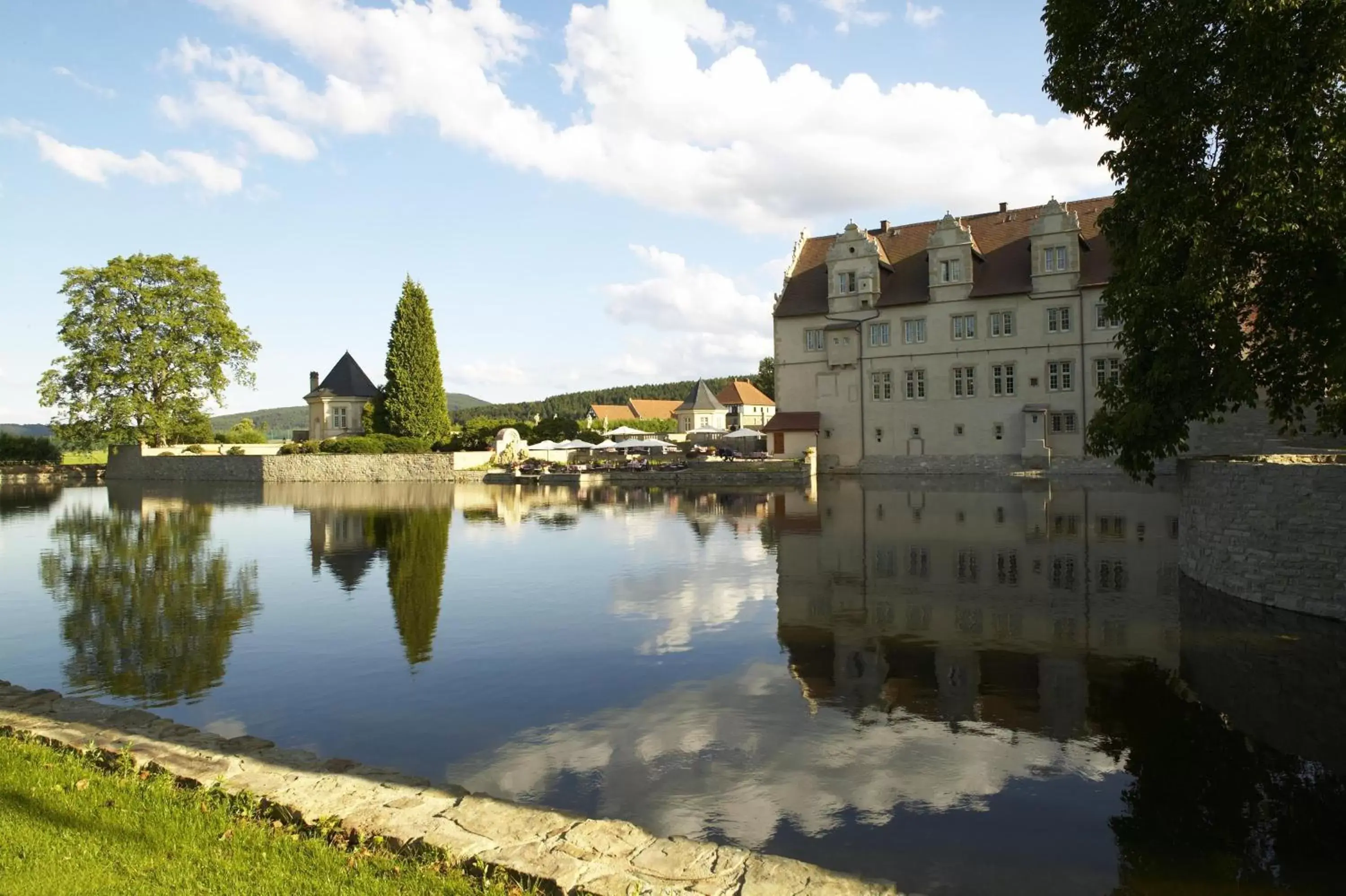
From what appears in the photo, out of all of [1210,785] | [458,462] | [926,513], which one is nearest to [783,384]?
[458,462]

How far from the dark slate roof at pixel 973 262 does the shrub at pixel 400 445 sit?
2548 centimetres

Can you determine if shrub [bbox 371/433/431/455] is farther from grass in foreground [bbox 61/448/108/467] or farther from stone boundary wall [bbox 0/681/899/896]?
stone boundary wall [bbox 0/681/899/896]

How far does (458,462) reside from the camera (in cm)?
5694

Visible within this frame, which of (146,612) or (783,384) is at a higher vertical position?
(783,384)

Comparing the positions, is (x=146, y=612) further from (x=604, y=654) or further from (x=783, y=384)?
(x=783, y=384)

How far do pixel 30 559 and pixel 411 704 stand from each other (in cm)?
1658

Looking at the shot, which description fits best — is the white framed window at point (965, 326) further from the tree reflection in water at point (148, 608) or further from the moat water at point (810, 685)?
the tree reflection in water at point (148, 608)

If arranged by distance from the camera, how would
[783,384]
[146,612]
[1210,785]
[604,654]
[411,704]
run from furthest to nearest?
1. [783,384]
2. [146,612]
3. [604,654]
4. [411,704]
5. [1210,785]

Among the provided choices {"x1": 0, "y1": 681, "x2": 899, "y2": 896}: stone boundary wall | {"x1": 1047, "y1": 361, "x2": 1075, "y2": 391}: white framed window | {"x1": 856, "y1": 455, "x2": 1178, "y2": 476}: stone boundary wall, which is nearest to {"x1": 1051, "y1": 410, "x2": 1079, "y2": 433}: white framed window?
{"x1": 1047, "y1": 361, "x2": 1075, "y2": 391}: white framed window

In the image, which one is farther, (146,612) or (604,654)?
(146,612)

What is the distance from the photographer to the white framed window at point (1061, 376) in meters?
45.8

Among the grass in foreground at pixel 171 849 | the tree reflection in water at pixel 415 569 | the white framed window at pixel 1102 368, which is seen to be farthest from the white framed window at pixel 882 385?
the grass in foreground at pixel 171 849

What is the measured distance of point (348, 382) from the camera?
74750mm

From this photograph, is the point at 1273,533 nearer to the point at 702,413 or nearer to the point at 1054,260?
the point at 1054,260
